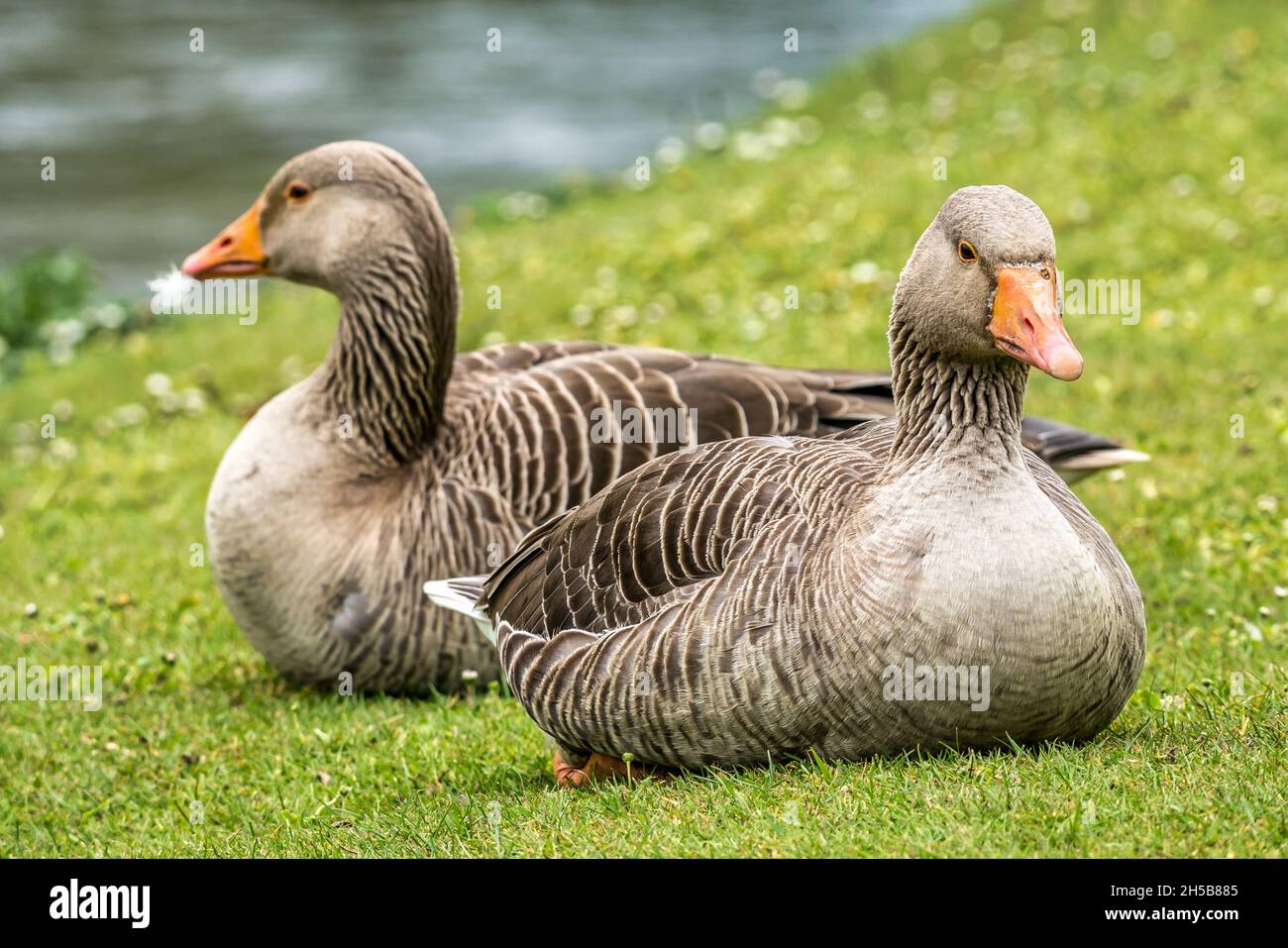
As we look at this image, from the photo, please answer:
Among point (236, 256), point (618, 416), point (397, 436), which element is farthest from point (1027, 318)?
point (236, 256)

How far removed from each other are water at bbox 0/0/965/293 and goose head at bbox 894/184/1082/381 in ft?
43.0

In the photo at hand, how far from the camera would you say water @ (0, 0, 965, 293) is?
19109 mm

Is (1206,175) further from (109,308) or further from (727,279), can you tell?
(109,308)

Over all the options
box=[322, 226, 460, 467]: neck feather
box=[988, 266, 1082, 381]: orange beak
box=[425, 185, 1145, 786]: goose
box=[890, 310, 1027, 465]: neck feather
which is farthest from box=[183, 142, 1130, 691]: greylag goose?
box=[988, 266, 1082, 381]: orange beak

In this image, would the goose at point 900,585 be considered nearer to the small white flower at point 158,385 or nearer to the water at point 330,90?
the small white flower at point 158,385

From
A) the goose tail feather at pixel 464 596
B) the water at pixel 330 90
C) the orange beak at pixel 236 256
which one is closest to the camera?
Result: the goose tail feather at pixel 464 596

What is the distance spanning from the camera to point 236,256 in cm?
731

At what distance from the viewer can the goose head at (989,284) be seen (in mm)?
4395

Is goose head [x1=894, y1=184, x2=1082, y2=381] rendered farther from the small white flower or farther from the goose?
the small white flower

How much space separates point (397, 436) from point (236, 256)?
46.7 inches

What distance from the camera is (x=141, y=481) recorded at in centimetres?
1051

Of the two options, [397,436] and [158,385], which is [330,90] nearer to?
[158,385]

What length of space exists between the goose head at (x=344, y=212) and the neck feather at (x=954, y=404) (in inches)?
117

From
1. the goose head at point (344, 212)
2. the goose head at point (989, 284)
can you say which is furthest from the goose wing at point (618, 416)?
the goose head at point (989, 284)
